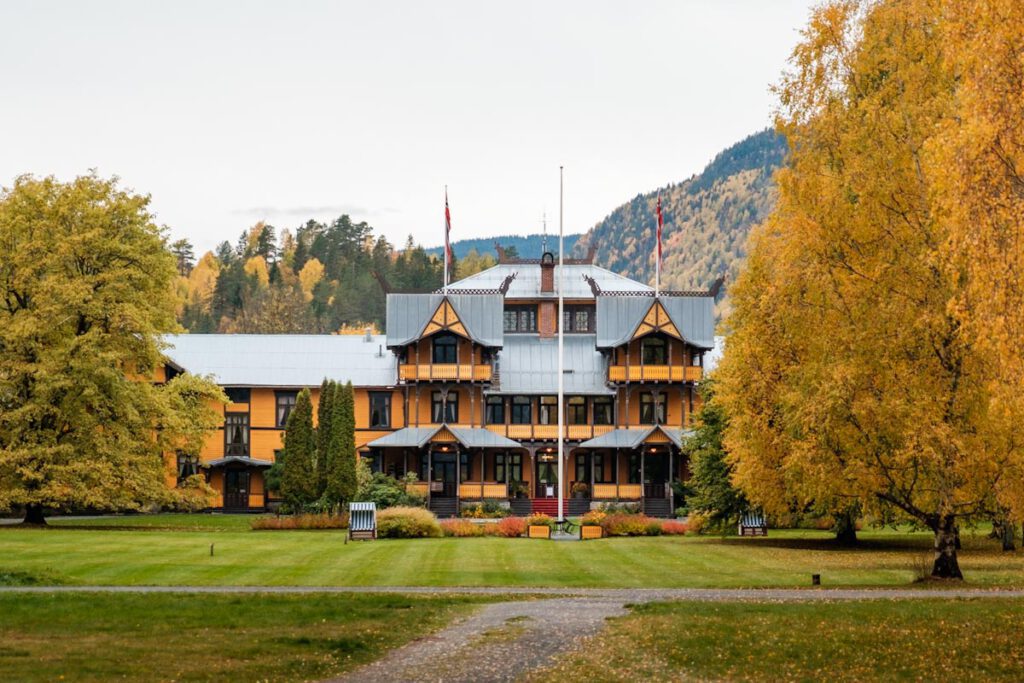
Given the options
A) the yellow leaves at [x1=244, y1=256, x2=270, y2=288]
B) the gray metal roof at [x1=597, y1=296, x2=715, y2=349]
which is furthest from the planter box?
the yellow leaves at [x1=244, y1=256, x2=270, y2=288]

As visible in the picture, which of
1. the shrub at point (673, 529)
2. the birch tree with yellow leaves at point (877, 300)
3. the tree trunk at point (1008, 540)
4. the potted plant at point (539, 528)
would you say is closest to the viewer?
the birch tree with yellow leaves at point (877, 300)

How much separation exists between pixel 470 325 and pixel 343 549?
1348 inches

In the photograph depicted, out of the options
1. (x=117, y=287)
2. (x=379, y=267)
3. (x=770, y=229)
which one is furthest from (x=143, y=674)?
(x=379, y=267)

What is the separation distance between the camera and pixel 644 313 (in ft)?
239

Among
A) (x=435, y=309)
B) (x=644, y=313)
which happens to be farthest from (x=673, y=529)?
(x=435, y=309)

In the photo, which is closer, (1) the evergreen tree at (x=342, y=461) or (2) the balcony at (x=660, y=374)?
(1) the evergreen tree at (x=342, y=461)

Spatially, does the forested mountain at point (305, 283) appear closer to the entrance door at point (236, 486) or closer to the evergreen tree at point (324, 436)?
the entrance door at point (236, 486)

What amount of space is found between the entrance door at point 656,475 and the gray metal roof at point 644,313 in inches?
267

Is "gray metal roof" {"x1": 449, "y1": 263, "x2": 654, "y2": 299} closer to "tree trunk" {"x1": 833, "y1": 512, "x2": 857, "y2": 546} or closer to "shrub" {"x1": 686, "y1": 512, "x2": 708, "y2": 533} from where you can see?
"shrub" {"x1": 686, "y1": 512, "x2": 708, "y2": 533}

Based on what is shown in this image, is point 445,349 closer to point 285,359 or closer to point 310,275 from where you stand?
point 285,359

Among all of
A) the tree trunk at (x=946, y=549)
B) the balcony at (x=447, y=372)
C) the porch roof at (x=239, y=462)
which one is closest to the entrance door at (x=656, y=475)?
the balcony at (x=447, y=372)

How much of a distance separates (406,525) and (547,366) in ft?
93.6

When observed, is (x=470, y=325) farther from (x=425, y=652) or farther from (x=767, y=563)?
(x=425, y=652)

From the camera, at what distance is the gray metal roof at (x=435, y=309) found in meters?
72.6
